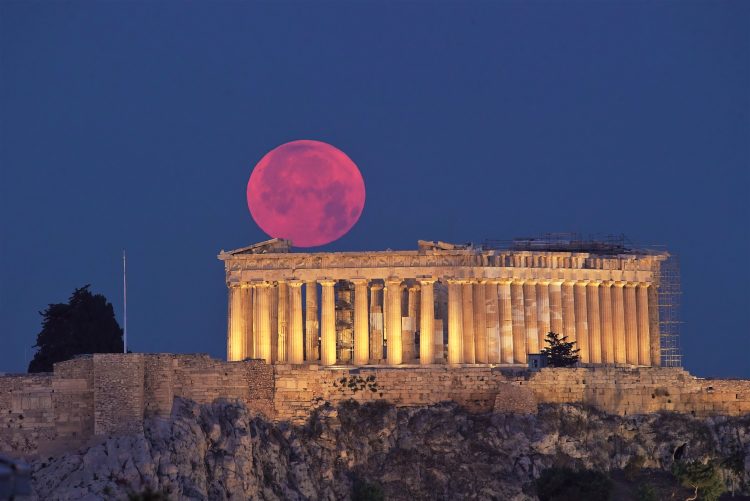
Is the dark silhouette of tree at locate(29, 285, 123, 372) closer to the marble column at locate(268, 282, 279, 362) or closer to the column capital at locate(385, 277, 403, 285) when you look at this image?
the marble column at locate(268, 282, 279, 362)

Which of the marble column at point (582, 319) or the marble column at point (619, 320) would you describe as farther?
the marble column at point (619, 320)

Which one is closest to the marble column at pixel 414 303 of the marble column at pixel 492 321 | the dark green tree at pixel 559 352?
the marble column at pixel 492 321

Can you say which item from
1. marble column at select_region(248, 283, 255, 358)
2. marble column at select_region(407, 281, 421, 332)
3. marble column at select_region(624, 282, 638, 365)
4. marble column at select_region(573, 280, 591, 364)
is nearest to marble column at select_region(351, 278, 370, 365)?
marble column at select_region(407, 281, 421, 332)

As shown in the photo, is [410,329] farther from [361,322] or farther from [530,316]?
[530,316]

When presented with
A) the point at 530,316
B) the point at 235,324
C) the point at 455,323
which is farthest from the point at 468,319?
the point at 235,324

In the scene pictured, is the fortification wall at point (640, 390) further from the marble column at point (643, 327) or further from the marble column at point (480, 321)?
the marble column at point (480, 321)

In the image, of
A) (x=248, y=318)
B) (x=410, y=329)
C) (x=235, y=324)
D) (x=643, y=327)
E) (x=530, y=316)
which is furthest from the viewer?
(x=643, y=327)

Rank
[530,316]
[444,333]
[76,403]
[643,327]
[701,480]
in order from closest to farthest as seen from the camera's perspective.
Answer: [76,403], [701,480], [530,316], [444,333], [643,327]
